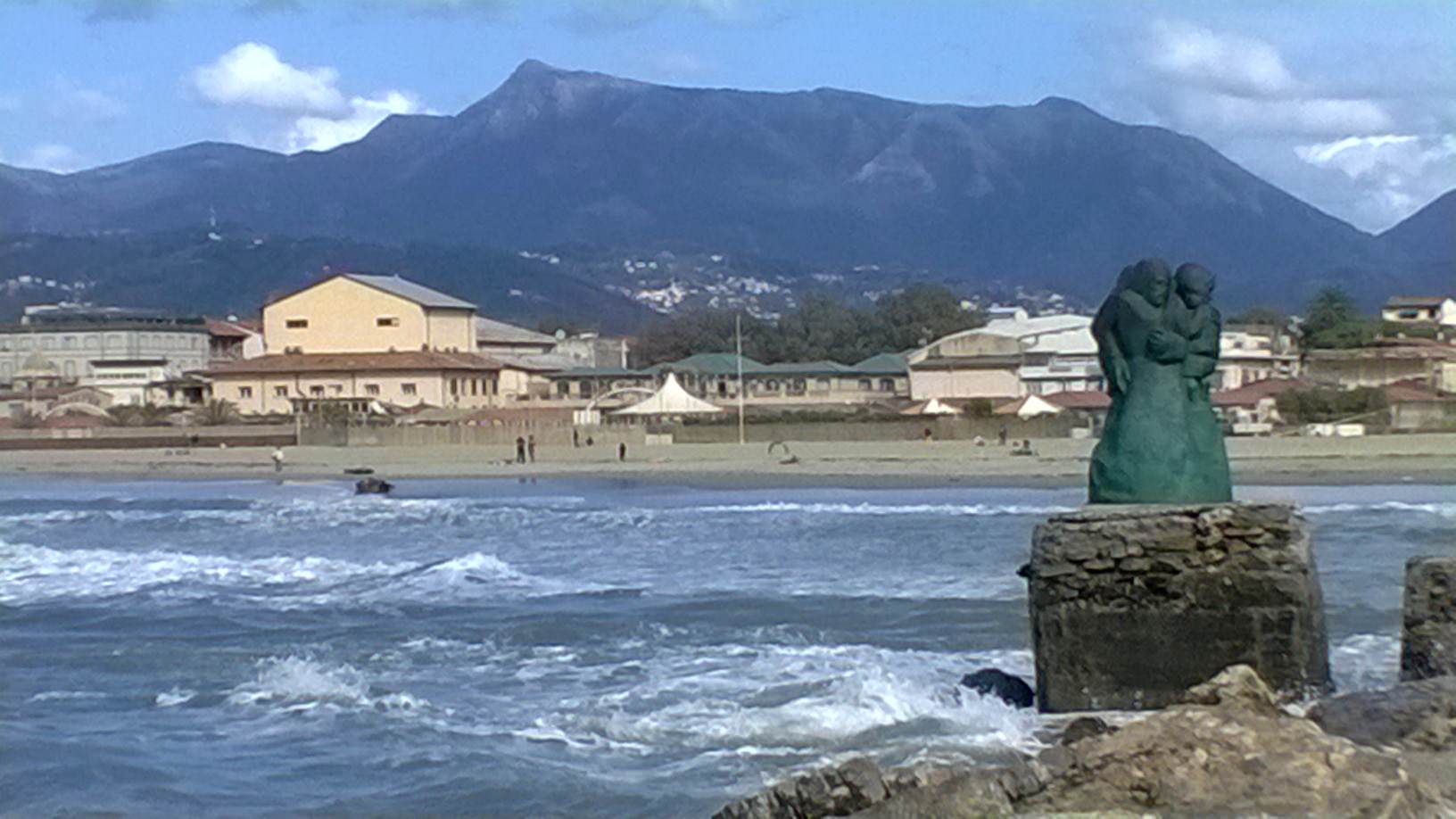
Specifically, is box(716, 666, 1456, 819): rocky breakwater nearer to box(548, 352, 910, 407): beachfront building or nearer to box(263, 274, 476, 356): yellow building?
box(548, 352, 910, 407): beachfront building

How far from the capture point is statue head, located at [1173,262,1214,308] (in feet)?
36.1

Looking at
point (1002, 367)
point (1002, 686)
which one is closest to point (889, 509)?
point (1002, 686)

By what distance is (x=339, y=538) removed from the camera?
30.3 meters

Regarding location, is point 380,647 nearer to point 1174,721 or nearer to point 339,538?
point 1174,721

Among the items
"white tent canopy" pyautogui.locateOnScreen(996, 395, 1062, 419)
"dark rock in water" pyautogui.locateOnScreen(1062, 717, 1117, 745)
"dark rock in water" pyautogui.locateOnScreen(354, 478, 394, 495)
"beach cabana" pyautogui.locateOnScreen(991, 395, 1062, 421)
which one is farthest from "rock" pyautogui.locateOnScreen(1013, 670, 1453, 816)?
"white tent canopy" pyautogui.locateOnScreen(996, 395, 1062, 419)

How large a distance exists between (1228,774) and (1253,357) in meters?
70.1

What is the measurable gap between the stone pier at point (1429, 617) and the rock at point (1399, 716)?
62.3 inches

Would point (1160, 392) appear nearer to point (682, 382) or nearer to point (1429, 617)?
point (1429, 617)

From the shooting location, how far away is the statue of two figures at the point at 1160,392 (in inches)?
424

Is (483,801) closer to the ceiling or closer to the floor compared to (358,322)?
closer to the floor

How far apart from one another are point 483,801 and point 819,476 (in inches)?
1539

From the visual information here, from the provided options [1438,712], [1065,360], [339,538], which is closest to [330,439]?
[1065,360]

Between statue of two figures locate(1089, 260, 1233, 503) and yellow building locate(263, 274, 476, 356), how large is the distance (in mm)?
73107

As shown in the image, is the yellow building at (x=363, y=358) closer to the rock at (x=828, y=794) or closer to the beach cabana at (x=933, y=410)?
the beach cabana at (x=933, y=410)
